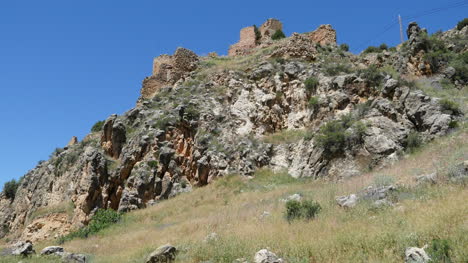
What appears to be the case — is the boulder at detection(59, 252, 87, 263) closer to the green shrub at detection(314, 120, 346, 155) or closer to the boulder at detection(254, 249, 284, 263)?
the boulder at detection(254, 249, 284, 263)

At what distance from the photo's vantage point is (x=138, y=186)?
18.6 meters

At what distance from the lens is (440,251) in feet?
16.6

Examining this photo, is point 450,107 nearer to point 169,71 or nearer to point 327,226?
point 327,226

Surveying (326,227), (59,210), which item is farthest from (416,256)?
(59,210)

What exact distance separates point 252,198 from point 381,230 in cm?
834

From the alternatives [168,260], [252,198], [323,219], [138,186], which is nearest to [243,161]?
[252,198]

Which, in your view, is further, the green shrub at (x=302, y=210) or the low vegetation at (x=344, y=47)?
the low vegetation at (x=344, y=47)

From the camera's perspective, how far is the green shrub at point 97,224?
615 inches

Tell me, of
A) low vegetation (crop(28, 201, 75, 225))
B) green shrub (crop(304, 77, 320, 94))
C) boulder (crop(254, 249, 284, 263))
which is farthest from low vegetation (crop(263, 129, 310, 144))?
boulder (crop(254, 249, 284, 263))

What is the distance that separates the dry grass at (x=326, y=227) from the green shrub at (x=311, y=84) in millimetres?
6396

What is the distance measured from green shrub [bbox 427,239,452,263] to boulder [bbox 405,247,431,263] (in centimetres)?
9

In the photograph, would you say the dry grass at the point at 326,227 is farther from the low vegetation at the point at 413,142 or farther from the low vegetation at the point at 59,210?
the low vegetation at the point at 59,210

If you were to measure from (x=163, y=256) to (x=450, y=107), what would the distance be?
44.0ft

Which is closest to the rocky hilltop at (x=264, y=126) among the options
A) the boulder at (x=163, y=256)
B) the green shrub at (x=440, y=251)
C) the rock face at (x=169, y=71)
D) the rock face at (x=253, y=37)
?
the rock face at (x=169, y=71)
